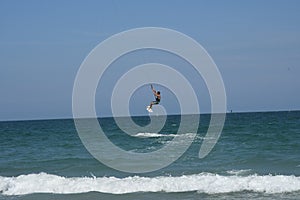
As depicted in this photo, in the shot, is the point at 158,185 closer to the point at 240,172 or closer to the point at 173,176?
the point at 173,176

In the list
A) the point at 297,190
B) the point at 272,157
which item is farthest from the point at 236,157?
the point at 297,190

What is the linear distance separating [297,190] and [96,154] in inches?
630

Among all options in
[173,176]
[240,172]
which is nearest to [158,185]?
[173,176]

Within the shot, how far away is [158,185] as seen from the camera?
18516mm

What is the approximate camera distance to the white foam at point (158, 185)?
17672 mm

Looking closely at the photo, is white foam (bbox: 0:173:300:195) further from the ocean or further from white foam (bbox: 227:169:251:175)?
white foam (bbox: 227:169:251:175)

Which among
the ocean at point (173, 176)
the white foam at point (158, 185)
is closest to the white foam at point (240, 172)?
the ocean at point (173, 176)

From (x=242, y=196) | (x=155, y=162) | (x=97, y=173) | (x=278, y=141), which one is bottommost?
(x=242, y=196)

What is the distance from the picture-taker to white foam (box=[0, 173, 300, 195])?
58.0 feet

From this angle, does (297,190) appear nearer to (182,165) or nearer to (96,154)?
(182,165)

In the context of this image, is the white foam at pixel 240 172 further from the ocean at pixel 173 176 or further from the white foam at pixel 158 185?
the white foam at pixel 158 185

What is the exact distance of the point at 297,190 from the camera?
17.0 m

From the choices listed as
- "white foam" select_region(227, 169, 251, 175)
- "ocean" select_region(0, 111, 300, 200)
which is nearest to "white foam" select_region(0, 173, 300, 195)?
"ocean" select_region(0, 111, 300, 200)

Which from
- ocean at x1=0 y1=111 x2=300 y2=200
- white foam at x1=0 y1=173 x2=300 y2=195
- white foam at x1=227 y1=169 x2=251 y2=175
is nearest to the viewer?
ocean at x1=0 y1=111 x2=300 y2=200
